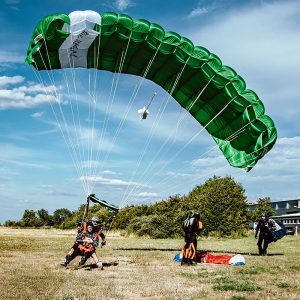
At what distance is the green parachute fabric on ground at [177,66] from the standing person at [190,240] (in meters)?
2.76

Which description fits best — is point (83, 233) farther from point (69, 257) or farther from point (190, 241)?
point (190, 241)

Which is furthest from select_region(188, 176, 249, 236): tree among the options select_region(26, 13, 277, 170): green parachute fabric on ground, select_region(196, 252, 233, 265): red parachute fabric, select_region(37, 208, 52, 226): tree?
select_region(37, 208, 52, 226): tree

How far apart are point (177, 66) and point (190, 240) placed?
5754mm

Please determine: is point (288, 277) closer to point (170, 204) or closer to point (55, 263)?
point (55, 263)

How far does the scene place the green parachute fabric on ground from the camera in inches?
516

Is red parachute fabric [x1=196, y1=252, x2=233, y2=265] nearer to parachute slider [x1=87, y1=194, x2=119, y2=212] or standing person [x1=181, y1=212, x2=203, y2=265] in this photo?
standing person [x1=181, y1=212, x2=203, y2=265]

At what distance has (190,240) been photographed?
13.3 metres

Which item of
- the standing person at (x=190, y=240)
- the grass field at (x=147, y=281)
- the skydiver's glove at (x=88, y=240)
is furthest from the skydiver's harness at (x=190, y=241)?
the skydiver's glove at (x=88, y=240)

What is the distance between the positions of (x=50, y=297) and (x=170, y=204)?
2194 inches

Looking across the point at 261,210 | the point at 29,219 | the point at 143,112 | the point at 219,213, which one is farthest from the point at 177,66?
the point at 29,219

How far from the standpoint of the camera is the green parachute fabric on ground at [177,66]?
516 inches

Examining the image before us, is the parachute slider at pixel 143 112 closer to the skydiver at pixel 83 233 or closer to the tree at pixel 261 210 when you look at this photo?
the skydiver at pixel 83 233

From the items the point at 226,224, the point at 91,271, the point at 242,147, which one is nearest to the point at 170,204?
the point at 226,224

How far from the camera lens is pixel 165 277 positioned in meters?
10.4
